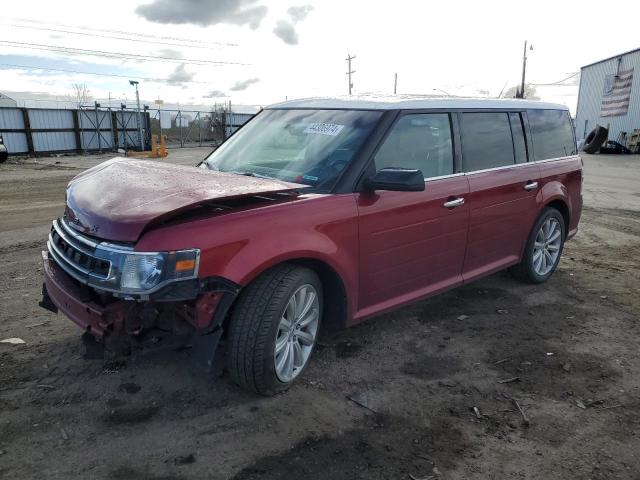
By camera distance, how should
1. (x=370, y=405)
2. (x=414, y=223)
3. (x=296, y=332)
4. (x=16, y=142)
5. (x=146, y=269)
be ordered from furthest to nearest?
1. (x=16, y=142)
2. (x=414, y=223)
3. (x=296, y=332)
4. (x=370, y=405)
5. (x=146, y=269)

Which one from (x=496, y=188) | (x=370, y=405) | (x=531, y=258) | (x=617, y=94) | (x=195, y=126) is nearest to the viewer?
(x=370, y=405)

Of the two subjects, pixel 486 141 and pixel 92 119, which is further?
pixel 92 119

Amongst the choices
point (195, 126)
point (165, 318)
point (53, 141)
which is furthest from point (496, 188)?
point (195, 126)

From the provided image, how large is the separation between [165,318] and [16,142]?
24.9m

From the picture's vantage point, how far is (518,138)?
4.91 m

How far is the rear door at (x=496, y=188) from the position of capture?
4293 millimetres

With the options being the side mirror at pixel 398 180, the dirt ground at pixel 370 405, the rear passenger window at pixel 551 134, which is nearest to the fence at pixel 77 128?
the rear passenger window at pixel 551 134

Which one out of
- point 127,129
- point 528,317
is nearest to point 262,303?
point 528,317

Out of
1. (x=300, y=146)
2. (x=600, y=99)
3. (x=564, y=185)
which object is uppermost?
(x=600, y=99)

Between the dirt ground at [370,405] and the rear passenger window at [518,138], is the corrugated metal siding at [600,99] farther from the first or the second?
the dirt ground at [370,405]

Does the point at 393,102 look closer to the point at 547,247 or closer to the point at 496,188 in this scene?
the point at 496,188

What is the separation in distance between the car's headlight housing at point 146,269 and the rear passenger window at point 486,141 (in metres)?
2.57

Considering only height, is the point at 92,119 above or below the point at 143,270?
above

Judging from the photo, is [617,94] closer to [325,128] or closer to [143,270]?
[325,128]
